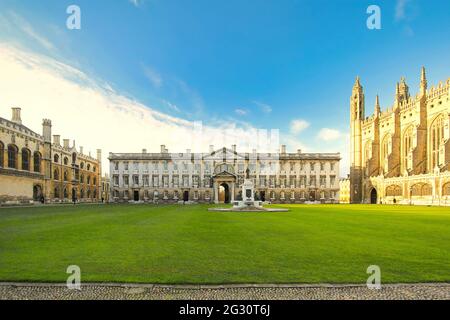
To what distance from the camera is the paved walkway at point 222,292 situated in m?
5.39

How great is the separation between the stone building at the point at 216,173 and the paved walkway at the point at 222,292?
64.5 m

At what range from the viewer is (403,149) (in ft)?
205

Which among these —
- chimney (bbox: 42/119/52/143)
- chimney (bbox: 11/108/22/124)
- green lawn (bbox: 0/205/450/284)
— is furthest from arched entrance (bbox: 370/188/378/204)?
chimney (bbox: 11/108/22/124)

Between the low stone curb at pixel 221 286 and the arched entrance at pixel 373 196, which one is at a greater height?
the low stone curb at pixel 221 286

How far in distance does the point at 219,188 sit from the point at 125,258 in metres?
63.3

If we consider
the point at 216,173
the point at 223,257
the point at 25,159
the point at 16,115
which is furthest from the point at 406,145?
the point at 16,115

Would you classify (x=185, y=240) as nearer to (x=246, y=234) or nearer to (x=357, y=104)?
(x=246, y=234)

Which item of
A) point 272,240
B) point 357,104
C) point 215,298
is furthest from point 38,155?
point 357,104

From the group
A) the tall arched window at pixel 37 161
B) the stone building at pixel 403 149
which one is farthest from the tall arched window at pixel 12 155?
the stone building at pixel 403 149

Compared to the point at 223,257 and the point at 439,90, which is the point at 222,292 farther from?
the point at 439,90

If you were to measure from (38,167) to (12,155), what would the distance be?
6816 mm

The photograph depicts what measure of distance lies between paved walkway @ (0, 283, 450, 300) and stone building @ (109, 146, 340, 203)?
212 feet

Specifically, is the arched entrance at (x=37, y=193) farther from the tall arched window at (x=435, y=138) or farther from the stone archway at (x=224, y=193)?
the tall arched window at (x=435, y=138)

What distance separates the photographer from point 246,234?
504 inches
